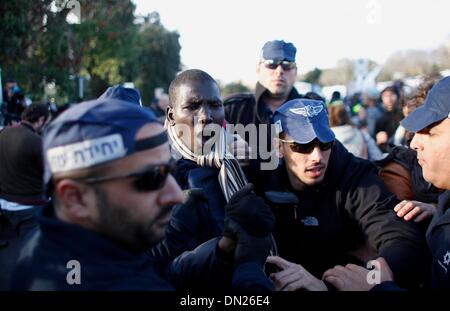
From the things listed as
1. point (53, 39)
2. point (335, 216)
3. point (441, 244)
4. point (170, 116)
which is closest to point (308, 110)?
point (335, 216)

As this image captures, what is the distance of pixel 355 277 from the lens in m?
2.07

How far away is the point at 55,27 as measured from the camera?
7211 millimetres

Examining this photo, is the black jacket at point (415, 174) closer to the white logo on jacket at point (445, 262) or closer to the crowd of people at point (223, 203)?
the crowd of people at point (223, 203)

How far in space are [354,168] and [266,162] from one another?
49 cm

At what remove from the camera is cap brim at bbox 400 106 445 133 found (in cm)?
232

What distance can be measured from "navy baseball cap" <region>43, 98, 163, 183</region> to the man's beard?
0.11 metres

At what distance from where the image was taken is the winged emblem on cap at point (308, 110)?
2693 millimetres

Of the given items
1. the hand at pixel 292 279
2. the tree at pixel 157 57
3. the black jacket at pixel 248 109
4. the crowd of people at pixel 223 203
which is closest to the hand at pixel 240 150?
the crowd of people at pixel 223 203

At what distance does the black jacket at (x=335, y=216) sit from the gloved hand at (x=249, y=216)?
652 mm

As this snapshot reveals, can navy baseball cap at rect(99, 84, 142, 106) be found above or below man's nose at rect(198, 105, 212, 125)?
above

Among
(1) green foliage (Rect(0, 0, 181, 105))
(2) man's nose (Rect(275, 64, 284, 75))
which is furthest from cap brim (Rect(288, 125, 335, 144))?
(1) green foliage (Rect(0, 0, 181, 105))

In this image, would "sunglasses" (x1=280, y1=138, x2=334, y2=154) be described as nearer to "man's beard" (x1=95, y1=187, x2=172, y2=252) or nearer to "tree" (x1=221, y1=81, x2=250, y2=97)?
"man's beard" (x1=95, y1=187, x2=172, y2=252)

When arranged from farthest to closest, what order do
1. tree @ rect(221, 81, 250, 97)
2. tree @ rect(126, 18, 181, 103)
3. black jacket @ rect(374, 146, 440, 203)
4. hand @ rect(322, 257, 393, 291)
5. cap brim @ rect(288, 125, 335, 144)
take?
1. tree @ rect(221, 81, 250, 97)
2. tree @ rect(126, 18, 181, 103)
3. black jacket @ rect(374, 146, 440, 203)
4. cap brim @ rect(288, 125, 335, 144)
5. hand @ rect(322, 257, 393, 291)

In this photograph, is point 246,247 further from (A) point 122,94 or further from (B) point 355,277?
(A) point 122,94
